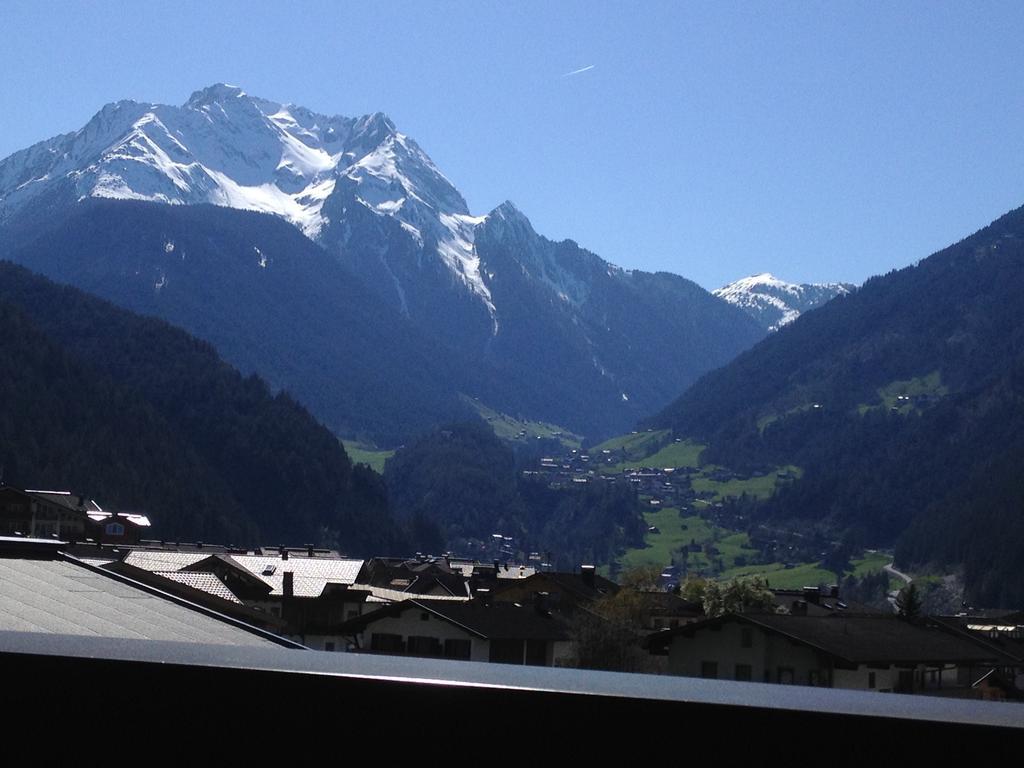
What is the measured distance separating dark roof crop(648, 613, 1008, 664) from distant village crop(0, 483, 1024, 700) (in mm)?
113

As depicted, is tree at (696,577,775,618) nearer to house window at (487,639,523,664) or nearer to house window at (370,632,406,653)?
house window at (487,639,523,664)

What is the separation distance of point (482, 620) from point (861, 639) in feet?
56.5

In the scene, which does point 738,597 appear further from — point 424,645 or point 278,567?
point 424,645

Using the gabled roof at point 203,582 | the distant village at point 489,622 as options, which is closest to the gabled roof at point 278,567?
the distant village at point 489,622

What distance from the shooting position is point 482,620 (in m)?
67.4

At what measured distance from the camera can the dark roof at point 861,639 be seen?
189ft

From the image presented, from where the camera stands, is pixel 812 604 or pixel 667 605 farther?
pixel 812 604

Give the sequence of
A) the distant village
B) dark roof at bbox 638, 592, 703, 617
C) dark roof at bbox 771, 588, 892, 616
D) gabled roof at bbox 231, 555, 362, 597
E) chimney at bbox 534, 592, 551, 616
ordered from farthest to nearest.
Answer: dark roof at bbox 771, 588, 892, 616 → dark roof at bbox 638, 592, 703, 617 → gabled roof at bbox 231, 555, 362, 597 → chimney at bbox 534, 592, 551, 616 → the distant village

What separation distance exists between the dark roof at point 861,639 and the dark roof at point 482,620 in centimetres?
651

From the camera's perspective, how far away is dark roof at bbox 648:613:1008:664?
2270 inches

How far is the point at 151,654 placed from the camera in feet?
20.5

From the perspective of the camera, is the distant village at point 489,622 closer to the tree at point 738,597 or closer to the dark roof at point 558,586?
the dark roof at point 558,586

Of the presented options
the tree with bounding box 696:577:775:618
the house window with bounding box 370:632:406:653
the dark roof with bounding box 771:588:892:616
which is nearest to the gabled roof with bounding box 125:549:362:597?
the house window with bounding box 370:632:406:653

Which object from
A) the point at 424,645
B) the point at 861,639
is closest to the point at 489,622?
the point at 424,645
